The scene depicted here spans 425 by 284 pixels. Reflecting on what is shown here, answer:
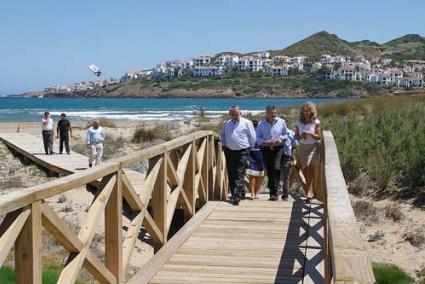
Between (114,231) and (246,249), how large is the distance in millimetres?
1940

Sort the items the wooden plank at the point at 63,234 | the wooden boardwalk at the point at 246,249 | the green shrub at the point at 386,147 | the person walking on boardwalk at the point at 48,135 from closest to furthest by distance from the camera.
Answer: the wooden plank at the point at 63,234 → the wooden boardwalk at the point at 246,249 → the green shrub at the point at 386,147 → the person walking on boardwalk at the point at 48,135

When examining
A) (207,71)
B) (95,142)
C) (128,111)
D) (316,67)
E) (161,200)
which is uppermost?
(161,200)

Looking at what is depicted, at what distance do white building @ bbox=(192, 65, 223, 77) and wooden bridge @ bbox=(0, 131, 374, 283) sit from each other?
17389 cm

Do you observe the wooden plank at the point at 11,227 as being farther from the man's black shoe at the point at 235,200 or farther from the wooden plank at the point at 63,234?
the man's black shoe at the point at 235,200

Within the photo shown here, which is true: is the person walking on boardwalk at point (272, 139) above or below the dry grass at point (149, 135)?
above

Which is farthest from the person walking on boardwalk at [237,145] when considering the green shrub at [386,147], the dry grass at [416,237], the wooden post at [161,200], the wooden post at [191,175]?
the green shrub at [386,147]

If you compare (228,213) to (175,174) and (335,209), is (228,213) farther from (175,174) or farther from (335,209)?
(335,209)

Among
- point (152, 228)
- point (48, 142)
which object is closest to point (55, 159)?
point (48, 142)

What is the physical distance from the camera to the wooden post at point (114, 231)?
4.58 m

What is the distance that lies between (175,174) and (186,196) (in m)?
0.96

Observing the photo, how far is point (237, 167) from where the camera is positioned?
8633 mm

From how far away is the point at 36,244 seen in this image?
3.27 meters

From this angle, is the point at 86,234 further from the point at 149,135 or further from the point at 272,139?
the point at 149,135

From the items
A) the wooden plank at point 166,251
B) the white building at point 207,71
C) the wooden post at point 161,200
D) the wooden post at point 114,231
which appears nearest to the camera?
the wooden post at point 114,231
